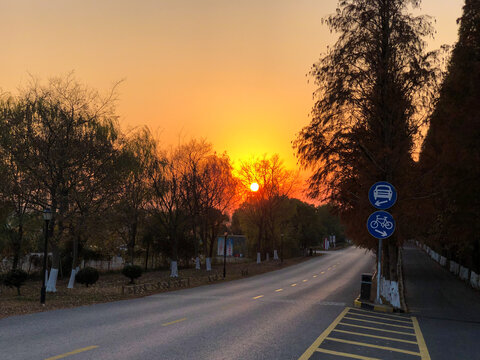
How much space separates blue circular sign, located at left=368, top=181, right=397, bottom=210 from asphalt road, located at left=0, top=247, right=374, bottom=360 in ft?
14.9

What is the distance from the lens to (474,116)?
1753 cm

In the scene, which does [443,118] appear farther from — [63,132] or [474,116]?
[63,132]

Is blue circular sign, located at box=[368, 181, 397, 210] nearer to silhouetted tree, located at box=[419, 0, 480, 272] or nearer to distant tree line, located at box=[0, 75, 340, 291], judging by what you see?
silhouetted tree, located at box=[419, 0, 480, 272]

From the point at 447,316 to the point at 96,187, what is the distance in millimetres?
19003

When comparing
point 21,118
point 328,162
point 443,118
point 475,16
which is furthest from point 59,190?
point 475,16

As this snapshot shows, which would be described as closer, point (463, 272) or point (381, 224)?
point (381, 224)

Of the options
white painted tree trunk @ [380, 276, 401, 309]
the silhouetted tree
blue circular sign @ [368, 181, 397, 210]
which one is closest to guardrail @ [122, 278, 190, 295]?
white painted tree trunk @ [380, 276, 401, 309]

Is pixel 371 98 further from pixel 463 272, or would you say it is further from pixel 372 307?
pixel 463 272

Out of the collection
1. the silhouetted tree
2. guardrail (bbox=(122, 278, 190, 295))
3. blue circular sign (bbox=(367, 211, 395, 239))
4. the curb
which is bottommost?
guardrail (bbox=(122, 278, 190, 295))

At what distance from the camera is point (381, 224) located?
602 inches

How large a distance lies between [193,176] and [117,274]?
41.6 ft

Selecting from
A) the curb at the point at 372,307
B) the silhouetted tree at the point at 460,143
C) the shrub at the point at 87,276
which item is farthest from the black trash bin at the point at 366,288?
the shrub at the point at 87,276

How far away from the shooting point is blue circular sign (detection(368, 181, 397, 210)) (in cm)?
1542

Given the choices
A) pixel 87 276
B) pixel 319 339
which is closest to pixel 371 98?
pixel 319 339
